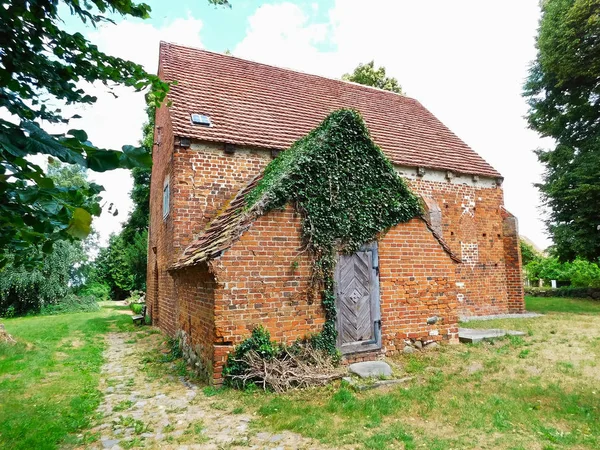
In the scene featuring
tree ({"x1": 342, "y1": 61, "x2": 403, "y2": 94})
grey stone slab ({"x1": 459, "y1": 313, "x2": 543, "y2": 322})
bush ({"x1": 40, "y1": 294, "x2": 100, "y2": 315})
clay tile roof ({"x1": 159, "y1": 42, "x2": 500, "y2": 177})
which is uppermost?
tree ({"x1": 342, "y1": 61, "x2": 403, "y2": 94})

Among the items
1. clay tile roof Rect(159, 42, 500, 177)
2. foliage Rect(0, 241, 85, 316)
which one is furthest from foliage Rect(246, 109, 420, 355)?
foliage Rect(0, 241, 85, 316)

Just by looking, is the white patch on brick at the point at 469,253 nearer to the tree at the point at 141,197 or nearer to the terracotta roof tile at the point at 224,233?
the terracotta roof tile at the point at 224,233

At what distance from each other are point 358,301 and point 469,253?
7399mm

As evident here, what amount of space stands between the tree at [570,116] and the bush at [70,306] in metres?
26.1

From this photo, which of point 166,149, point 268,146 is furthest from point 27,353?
point 268,146

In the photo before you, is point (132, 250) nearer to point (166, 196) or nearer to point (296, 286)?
point (166, 196)

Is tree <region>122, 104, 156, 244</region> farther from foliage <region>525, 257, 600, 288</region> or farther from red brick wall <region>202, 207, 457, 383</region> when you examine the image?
foliage <region>525, 257, 600, 288</region>

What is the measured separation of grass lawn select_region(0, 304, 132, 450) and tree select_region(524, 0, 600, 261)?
19.1 metres

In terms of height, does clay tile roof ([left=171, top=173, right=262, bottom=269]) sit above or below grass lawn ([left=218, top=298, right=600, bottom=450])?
above

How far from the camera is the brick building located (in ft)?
21.6

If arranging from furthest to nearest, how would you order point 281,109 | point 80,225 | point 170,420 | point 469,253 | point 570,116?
1. point 570,116
2. point 469,253
3. point 281,109
4. point 170,420
5. point 80,225

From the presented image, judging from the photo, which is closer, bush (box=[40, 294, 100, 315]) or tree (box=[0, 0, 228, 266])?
tree (box=[0, 0, 228, 266])

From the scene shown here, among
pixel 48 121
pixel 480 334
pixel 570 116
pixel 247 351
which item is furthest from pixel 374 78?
pixel 48 121

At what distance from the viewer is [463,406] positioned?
5.17m
